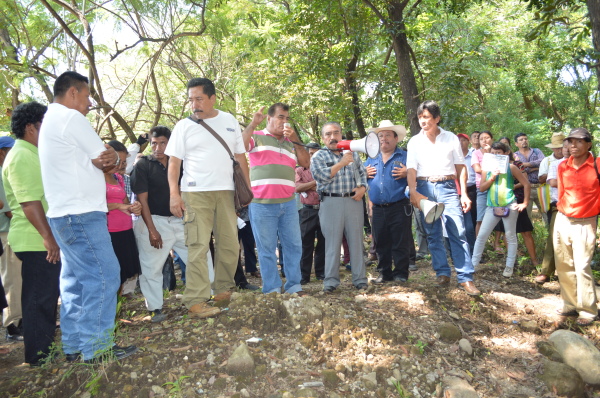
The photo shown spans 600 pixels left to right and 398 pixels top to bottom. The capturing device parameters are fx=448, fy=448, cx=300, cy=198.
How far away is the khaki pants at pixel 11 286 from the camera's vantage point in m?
4.56

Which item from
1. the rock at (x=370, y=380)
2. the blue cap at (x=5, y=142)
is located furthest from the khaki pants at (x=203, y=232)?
the blue cap at (x=5, y=142)

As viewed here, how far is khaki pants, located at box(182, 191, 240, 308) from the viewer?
160 inches

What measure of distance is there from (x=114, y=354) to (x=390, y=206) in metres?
3.53

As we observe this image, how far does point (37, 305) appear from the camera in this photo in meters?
3.60

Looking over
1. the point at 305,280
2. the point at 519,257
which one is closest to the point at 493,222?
the point at 519,257

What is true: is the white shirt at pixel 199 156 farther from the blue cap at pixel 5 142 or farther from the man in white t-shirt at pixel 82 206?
the blue cap at pixel 5 142

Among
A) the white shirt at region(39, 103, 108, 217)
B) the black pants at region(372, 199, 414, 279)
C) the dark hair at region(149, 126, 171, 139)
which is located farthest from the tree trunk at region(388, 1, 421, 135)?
the white shirt at region(39, 103, 108, 217)

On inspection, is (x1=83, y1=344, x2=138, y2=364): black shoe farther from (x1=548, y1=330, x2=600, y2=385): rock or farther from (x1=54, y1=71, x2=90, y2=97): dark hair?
(x1=548, y1=330, x2=600, y2=385): rock

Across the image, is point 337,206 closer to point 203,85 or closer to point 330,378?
point 203,85


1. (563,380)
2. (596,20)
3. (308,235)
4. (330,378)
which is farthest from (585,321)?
(308,235)

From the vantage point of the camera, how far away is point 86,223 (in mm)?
3221

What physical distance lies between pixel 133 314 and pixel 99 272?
5.21 ft

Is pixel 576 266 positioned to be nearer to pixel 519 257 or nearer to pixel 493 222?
pixel 493 222

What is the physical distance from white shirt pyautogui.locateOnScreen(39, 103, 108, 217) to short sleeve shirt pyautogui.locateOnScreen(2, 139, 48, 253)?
36cm
